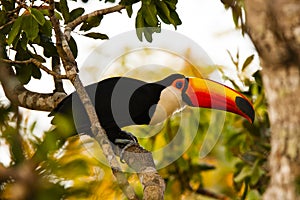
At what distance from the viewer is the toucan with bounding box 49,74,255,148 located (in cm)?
466

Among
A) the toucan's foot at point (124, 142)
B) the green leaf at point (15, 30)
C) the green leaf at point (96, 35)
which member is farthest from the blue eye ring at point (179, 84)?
the green leaf at point (15, 30)

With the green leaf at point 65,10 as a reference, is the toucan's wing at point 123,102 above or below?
below

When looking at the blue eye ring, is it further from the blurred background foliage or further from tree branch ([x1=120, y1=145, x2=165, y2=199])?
tree branch ([x1=120, y1=145, x2=165, y2=199])

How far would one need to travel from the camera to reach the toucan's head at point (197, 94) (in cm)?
484

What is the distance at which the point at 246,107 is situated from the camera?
463 centimetres

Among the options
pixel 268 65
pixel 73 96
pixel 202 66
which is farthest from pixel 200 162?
pixel 268 65

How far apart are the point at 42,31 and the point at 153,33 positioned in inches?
25.6

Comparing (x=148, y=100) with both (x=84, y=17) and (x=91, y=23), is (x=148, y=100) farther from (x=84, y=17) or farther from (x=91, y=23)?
(x=84, y=17)

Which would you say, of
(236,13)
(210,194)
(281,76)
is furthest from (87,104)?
(210,194)

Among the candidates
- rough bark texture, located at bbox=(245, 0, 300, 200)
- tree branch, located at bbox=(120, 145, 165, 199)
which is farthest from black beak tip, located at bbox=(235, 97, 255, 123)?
rough bark texture, located at bbox=(245, 0, 300, 200)

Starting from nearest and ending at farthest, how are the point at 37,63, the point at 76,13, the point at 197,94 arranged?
the point at 37,63, the point at 76,13, the point at 197,94

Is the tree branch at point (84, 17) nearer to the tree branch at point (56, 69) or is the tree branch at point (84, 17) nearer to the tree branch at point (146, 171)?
the tree branch at point (56, 69)

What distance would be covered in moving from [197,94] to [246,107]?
21.8 inches

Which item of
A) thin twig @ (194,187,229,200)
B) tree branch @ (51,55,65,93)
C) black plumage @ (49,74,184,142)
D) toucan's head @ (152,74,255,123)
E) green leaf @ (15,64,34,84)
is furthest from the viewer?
thin twig @ (194,187,229,200)
